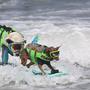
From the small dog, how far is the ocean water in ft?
0.74

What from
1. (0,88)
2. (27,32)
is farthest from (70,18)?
(0,88)

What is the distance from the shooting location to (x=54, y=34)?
584 inches

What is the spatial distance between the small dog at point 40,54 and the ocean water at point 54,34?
23 centimetres

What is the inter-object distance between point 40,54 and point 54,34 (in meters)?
5.13

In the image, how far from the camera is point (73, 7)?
21.2 m

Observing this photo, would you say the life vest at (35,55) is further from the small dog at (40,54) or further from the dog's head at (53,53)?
the dog's head at (53,53)

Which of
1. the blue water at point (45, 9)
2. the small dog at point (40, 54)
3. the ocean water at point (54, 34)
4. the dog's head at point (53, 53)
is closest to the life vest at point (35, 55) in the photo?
the small dog at point (40, 54)

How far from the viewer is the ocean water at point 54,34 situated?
32.7 feet

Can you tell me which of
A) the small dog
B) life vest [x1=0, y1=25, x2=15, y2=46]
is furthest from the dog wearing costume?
the small dog

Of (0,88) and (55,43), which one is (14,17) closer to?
(55,43)

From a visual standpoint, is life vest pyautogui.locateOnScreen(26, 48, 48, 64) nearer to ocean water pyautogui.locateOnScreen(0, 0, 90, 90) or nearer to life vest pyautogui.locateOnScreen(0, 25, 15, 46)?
ocean water pyautogui.locateOnScreen(0, 0, 90, 90)

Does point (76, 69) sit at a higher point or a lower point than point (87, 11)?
lower

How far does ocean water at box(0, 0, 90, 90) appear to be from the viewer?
9.95m

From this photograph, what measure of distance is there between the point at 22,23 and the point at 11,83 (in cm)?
744
